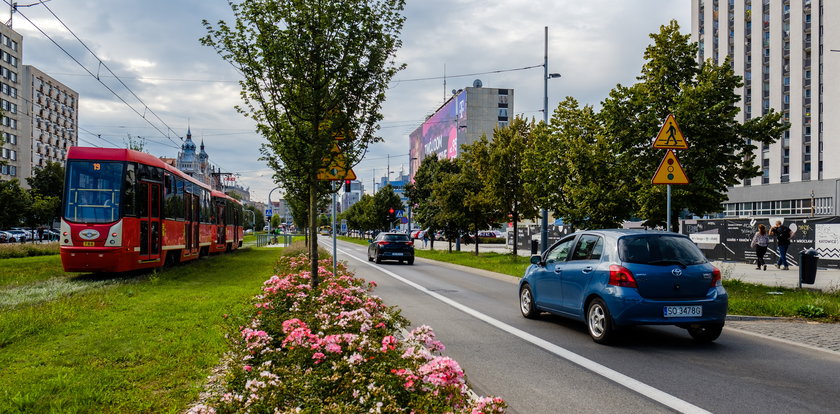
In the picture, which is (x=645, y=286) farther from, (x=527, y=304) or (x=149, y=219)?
(x=149, y=219)

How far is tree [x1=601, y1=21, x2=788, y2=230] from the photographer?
1391 cm

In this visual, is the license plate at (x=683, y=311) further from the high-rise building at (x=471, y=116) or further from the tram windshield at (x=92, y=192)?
the high-rise building at (x=471, y=116)

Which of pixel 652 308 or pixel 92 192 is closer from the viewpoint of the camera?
pixel 652 308

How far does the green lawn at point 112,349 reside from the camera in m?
4.57

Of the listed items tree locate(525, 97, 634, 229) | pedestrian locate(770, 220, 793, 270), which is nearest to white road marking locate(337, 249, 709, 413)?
tree locate(525, 97, 634, 229)

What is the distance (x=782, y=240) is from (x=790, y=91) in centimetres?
5376

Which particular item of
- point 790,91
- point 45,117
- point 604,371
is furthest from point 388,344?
point 45,117

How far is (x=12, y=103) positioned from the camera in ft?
287

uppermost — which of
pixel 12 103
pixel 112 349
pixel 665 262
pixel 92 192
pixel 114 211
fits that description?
pixel 12 103

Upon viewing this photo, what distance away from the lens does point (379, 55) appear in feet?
31.4

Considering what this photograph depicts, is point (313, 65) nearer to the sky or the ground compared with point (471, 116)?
nearer to the ground

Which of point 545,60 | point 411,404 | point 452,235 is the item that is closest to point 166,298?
point 411,404

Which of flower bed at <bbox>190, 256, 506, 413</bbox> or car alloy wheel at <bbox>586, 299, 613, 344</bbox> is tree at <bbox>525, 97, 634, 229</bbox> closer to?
car alloy wheel at <bbox>586, 299, 613, 344</bbox>

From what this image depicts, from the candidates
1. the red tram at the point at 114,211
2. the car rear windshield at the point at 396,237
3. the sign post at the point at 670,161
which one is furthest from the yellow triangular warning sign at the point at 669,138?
the car rear windshield at the point at 396,237
